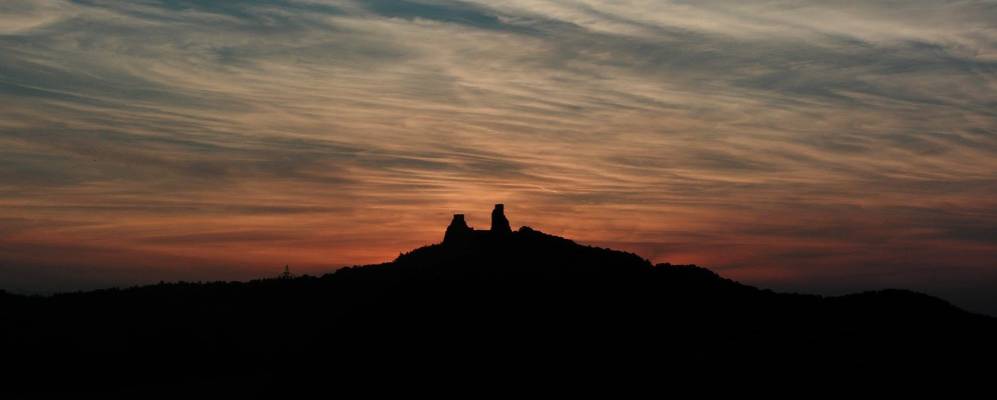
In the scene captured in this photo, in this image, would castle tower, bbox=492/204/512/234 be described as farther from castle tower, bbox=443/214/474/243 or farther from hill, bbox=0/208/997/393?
castle tower, bbox=443/214/474/243

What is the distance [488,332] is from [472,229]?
1510cm

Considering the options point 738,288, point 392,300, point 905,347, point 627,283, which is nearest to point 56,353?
point 392,300

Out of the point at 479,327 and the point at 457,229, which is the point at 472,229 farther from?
the point at 479,327

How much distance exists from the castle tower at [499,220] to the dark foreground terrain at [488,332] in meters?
0.78

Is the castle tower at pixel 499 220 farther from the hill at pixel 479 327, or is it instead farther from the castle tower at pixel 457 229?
the castle tower at pixel 457 229

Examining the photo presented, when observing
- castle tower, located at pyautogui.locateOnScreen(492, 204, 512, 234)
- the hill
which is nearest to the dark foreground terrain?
the hill

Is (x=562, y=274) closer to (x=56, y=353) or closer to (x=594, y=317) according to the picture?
(x=594, y=317)

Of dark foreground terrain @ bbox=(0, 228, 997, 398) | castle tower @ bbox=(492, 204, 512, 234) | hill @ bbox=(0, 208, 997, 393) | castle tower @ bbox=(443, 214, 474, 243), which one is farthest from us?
castle tower @ bbox=(443, 214, 474, 243)

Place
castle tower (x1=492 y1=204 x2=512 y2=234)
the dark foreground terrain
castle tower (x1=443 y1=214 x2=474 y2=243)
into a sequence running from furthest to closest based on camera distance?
castle tower (x1=443 y1=214 x2=474 y2=243)
castle tower (x1=492 y1=204 x2=512 y2=234)
the dark foreground terrain

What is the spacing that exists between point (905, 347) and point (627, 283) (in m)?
17.4

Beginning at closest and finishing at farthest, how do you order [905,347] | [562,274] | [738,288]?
[905,347] < [562,274] < [738,288]

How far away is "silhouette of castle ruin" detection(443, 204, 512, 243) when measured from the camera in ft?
233

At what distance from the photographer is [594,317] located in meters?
61.7

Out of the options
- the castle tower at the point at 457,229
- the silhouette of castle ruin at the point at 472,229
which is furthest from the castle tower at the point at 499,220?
the castle tower at the point at 457,229
